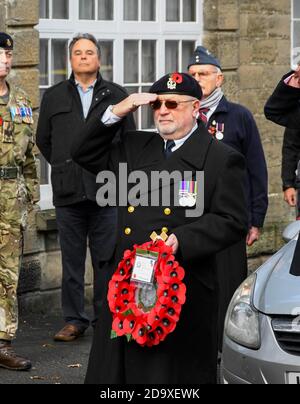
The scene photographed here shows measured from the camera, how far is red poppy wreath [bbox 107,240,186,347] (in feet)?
22.4

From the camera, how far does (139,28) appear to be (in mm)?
13031

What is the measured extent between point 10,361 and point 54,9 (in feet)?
13.3

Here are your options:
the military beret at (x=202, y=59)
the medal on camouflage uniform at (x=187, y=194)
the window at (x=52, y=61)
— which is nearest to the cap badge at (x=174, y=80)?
the medal on camouflage uniform at (x=187, y=194)

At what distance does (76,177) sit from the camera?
10477 mm

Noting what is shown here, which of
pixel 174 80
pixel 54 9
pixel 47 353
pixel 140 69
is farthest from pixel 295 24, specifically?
pixel 174 80

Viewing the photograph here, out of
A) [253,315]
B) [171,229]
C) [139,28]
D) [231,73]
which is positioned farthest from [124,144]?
[231,73]

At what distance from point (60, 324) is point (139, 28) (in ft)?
10.5

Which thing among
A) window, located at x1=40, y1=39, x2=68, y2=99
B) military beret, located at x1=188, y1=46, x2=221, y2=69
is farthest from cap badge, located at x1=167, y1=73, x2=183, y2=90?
window, located at x1=40, y1=39, x2=68, y2=99

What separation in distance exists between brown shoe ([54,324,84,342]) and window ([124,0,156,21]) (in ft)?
11.6

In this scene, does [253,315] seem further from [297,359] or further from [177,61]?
[177,61]

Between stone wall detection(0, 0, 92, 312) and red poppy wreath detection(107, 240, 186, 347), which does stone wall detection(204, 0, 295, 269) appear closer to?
stone wall detection(0, 0, 92, 312)

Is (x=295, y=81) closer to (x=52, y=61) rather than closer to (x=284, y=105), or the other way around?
(x=284, y=105)

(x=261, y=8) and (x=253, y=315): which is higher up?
(x=261, y=8)
